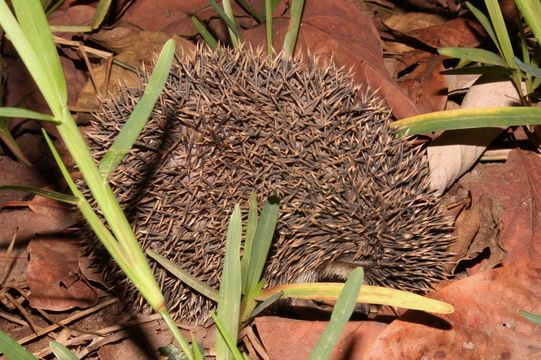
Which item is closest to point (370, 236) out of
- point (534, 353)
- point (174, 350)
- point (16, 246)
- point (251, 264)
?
point (251, 264)

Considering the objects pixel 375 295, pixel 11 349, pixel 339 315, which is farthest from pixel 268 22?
pixel 11 349

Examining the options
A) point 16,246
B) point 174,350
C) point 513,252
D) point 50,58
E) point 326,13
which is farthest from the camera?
point 326,13

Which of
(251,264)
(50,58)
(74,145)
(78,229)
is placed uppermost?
(50,58)

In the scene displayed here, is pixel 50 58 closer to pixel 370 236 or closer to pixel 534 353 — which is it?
pixel 370 236

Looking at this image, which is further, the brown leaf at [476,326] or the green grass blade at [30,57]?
the brown leaf at [476,326]

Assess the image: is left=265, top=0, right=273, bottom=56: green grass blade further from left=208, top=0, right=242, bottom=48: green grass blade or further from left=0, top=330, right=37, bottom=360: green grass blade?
left=0, top=330, right=37, bottom=360: green grass blade

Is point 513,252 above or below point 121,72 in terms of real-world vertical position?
below

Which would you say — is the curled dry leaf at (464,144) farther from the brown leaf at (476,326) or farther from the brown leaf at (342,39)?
the brown leaf at (476,326)

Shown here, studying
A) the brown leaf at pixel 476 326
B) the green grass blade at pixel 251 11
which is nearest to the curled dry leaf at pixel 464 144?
the brown leaf at pixel 476 326
